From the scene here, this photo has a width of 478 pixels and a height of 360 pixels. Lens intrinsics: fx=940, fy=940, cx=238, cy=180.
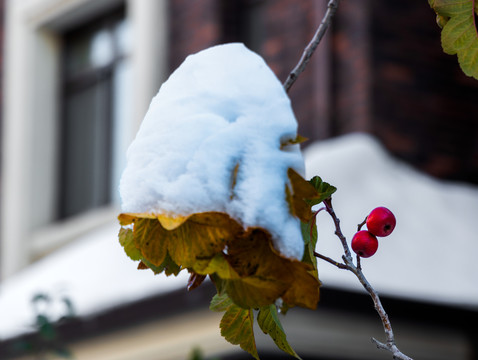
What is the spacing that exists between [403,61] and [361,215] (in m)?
1.44

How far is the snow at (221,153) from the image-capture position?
0.86m

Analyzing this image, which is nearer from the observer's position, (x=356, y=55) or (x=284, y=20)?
(x=356, y=55)

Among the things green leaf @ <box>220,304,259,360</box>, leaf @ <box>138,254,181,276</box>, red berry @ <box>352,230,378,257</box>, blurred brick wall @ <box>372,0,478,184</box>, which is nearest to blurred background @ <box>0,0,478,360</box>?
blurred brick wall @ <box>372,0,478,184</box>

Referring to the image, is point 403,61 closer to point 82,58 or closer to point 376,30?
point 376,30

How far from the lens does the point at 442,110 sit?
6.07 meters

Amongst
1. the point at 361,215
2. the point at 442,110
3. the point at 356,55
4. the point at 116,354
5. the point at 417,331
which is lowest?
the point at 116,354

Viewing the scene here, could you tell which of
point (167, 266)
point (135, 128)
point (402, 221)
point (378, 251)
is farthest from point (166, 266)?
point (135, 128)

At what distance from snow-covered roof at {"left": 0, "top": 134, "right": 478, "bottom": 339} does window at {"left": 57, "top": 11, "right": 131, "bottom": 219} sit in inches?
74.5

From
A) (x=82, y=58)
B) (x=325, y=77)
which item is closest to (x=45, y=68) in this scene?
(x=82, y=58)

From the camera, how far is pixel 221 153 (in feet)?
2.92

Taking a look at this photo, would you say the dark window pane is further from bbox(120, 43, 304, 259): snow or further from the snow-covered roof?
bbox(120, 43, 304, 259): snow

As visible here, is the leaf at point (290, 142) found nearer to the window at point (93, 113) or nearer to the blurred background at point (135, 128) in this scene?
the blurred background at point (135, 128)

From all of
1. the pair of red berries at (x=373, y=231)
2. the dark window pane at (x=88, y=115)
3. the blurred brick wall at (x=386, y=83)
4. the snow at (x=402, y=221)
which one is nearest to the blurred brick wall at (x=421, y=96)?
the blurred brick wall at (x=386, y=83)

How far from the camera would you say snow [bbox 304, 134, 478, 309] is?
15.1 feet
